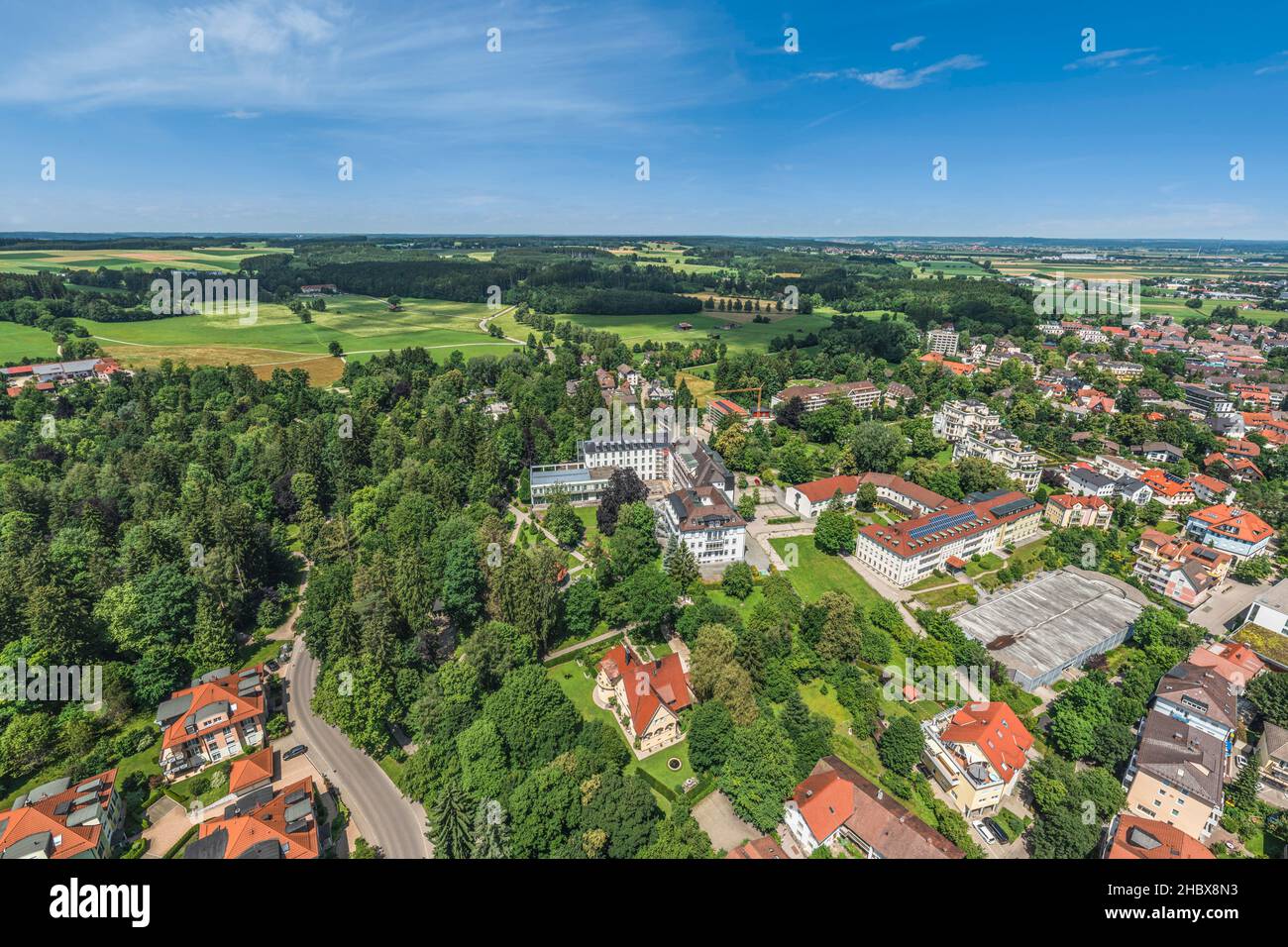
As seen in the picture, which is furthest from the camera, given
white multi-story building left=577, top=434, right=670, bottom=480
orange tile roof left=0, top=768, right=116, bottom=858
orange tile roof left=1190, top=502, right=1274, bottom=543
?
white multi-story building left=577, top=434, right=670, bottom=480

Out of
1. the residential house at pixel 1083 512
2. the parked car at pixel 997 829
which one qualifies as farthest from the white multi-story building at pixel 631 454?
the parked car at pixel 997 829

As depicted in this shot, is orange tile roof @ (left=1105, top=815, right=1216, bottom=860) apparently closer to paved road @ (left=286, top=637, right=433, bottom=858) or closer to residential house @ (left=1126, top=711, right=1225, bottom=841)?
residential house @ (left=1126, top=711, right=1225, bottom=841)

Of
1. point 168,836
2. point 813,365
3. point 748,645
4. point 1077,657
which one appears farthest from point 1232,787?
point 813,365

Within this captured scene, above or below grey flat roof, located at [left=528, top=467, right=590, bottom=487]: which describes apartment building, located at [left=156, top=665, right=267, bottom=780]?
below

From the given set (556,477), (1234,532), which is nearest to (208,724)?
(556,477)

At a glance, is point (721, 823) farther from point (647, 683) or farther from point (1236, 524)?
point (1236, 524)

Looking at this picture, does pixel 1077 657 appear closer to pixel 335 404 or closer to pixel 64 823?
pixel 64 823

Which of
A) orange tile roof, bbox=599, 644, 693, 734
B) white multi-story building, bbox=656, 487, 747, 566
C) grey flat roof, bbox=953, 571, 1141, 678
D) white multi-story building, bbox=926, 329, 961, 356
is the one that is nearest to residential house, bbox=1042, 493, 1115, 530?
grey flat roof, bbox=953, 571, 1141, 678
